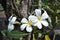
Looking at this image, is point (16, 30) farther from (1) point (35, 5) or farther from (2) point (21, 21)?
(1) point (35, 5)

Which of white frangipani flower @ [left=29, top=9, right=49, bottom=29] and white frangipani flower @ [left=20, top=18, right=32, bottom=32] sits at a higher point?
white frangipani flower @ [left=29, top=9, right=49, bottom=29]

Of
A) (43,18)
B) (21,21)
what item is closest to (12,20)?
(21,21)

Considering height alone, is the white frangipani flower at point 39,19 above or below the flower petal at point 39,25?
above

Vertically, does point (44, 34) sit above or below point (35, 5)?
below

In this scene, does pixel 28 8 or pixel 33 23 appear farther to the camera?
pixel 28 8

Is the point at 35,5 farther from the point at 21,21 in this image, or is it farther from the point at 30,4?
the point at 21,21

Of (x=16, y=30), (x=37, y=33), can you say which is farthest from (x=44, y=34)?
(x=16, y=30)

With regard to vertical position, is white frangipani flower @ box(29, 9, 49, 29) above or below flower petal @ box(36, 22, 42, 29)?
above
